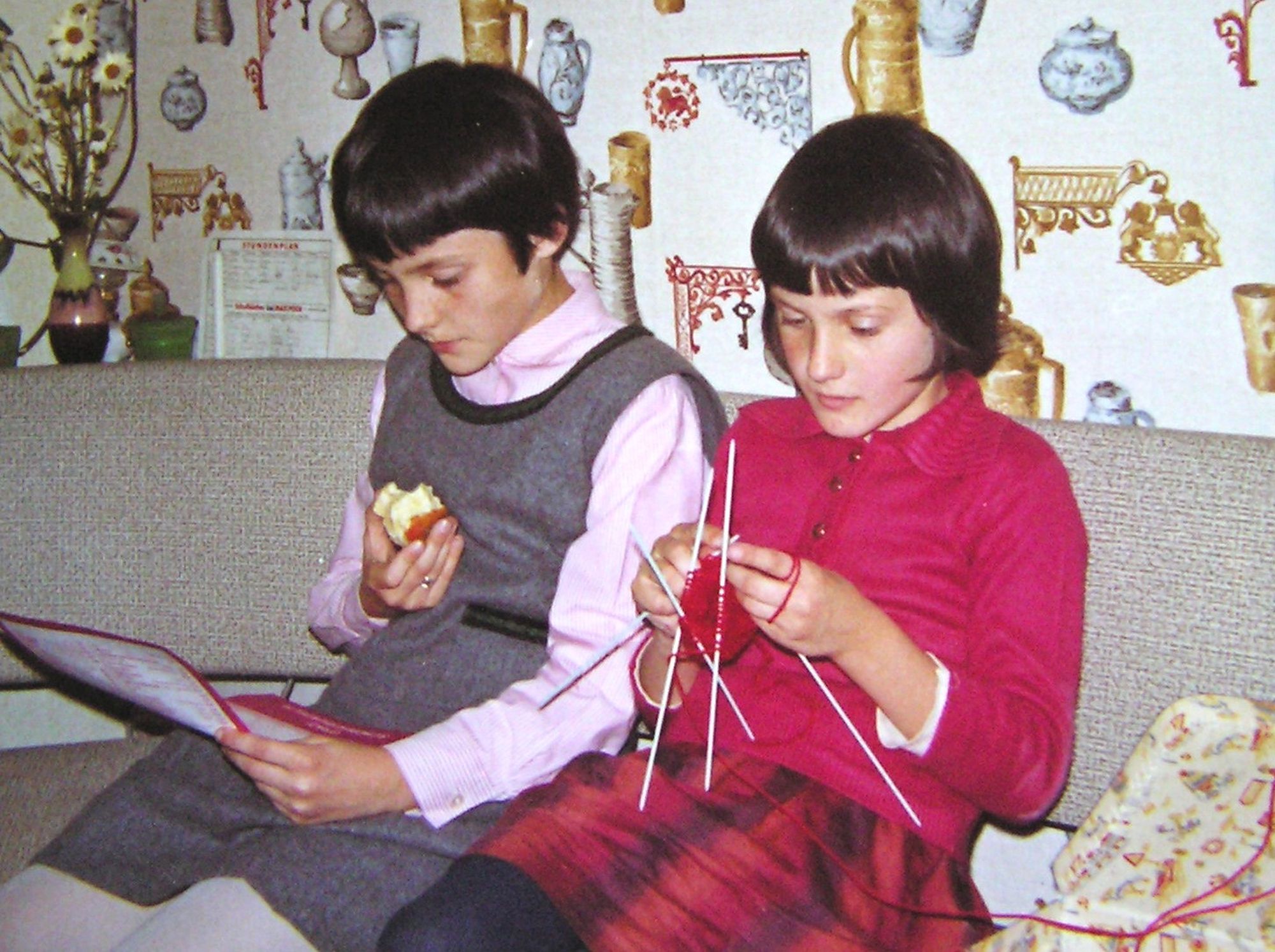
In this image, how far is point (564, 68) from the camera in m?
1.62

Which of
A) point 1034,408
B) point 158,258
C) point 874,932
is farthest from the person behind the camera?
point 158,258

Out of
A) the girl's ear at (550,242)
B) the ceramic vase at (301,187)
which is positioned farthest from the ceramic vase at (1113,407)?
the ceramic vase at (301,187)

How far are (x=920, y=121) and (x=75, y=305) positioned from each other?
1260mm

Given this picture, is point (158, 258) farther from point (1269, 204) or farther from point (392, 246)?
point (1269, 204)

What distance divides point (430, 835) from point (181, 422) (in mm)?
731

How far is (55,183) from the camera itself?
2.09 meters

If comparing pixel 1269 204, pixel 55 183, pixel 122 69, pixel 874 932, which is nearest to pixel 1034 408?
pixel 1269 204

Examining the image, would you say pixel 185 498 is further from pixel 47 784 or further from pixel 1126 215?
pixel 1126 215

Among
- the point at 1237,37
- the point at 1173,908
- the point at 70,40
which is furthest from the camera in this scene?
the point at 70,40

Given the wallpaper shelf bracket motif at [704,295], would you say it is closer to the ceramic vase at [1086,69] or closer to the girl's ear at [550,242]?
the girl's ear at [550,242]

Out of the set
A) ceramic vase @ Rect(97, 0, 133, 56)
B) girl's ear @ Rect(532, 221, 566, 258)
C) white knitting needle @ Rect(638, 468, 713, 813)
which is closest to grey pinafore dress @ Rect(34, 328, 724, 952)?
girl's ear @ Rect(532, 221, 566, 258)

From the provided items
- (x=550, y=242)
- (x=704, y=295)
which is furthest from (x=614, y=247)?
(x=550, y=242)

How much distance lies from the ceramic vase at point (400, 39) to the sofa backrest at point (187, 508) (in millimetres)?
448

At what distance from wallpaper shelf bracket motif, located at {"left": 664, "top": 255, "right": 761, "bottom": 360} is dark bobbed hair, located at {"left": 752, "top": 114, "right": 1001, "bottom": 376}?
0.38 m
